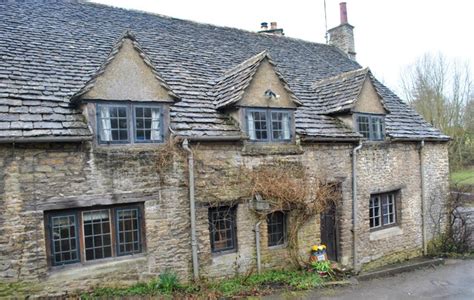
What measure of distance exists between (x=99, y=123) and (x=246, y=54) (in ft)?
26.4

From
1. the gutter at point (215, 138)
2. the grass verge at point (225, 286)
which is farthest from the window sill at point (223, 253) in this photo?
the gutter at point (215, 138)

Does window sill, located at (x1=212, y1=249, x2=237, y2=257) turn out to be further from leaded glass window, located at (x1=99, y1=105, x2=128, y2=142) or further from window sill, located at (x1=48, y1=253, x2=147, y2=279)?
leaded glass window, located at (x1=99, y1=105, x2=128, y2=142)

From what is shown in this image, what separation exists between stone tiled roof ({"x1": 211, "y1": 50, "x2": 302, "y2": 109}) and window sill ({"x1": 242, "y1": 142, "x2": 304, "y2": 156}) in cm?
130

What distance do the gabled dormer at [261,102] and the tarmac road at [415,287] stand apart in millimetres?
4442

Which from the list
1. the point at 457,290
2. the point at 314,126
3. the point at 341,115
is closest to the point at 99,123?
the point at 314,126

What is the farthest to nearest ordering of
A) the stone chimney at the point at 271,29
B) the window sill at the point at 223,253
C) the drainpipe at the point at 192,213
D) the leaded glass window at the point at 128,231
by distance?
the stone chimney at the point at 271,29 < the window sill at the point at 223,253 < the drainpipe at the point at 192,213 < the leaded glass window at the point at 128,231

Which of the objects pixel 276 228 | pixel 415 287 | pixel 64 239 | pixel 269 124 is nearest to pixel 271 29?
pixel 269 124

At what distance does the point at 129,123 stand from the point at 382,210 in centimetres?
966

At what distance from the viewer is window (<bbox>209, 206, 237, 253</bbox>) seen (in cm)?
996

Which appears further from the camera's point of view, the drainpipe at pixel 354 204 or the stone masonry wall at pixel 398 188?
the stone masonry wall at pixel 398 188

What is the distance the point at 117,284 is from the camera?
847 cm

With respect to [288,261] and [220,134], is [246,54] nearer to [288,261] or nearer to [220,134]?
[220,134]

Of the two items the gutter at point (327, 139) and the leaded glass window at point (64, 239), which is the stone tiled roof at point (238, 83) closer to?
the gutter at point (327, 139)

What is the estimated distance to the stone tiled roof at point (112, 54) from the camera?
834 cm
